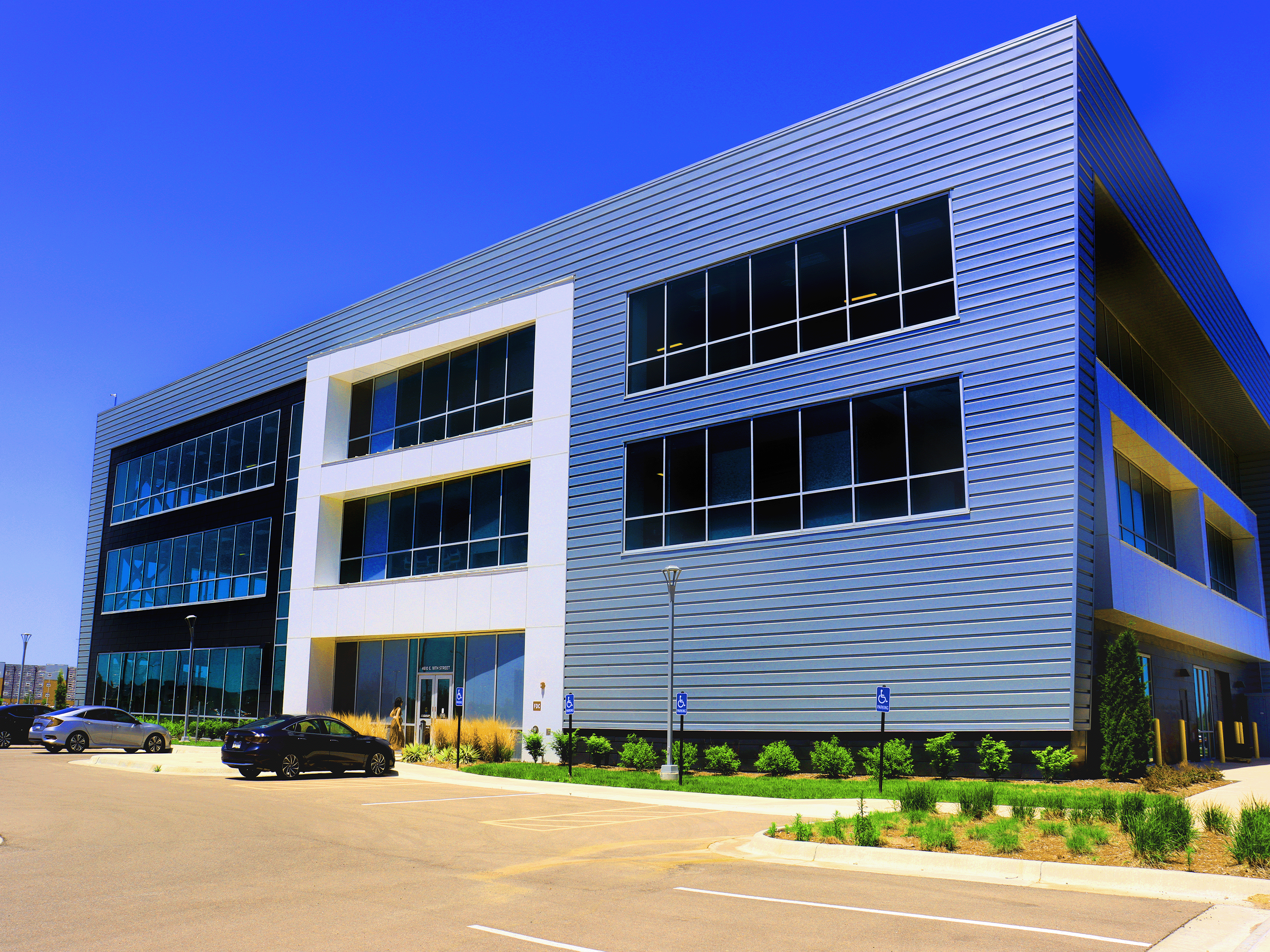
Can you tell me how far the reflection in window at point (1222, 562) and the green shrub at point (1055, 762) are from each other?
20431 mm

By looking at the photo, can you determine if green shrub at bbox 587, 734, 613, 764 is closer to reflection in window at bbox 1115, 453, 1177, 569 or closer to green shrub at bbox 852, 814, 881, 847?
reflection in window at bbox 1115, 453, 1177, 569

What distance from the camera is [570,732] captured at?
78.4 feet

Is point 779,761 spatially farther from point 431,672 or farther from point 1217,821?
point 431,672

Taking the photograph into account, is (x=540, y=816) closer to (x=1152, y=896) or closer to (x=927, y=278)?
(x=1152, y=896)

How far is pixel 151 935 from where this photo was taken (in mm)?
7184

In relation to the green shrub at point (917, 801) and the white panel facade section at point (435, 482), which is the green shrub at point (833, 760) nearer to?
the green shrub at point (917, 801)

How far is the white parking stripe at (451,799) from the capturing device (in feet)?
58.3

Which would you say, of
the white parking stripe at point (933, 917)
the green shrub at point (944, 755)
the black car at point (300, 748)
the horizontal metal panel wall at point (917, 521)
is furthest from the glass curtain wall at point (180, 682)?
the white parking stripe at point (933, 917)

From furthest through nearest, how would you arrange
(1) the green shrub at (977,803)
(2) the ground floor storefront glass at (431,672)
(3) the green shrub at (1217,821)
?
(2) the ground floor storefront glass at (431,672) → (1) the green shrub at (977,803) → (3) the green shrub at (1217,821)

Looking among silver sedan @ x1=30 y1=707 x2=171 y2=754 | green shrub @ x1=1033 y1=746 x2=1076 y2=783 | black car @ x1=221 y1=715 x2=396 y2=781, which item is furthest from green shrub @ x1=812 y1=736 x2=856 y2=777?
silver sedan @ x1=30 y1=707 x2=171 y2=754

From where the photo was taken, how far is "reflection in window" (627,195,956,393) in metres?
22.4

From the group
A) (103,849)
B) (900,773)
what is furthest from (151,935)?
(900,773)

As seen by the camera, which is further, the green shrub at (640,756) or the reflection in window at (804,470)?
the green shrub at (640,756)

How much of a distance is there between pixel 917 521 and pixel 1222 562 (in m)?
24.7
